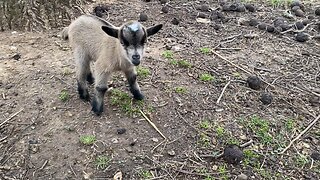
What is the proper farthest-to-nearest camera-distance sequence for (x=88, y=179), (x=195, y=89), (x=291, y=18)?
(x=291, y=18) < (x=195, y=89) < (x=88, y=179)

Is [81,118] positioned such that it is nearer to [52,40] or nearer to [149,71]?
[149,71]

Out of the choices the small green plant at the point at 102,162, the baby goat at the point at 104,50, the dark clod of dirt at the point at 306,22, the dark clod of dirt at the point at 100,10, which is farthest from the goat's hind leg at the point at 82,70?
the dark clod of dirt at the point at 306,22

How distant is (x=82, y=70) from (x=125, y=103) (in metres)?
0.54

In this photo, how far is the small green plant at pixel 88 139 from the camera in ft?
12.4

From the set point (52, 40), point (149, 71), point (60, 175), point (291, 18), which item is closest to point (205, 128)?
point (149, 71)

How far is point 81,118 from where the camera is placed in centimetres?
409

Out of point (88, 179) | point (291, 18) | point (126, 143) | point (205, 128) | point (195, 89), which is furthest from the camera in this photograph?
point (291, 18)

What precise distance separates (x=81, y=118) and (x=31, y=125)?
46 cm

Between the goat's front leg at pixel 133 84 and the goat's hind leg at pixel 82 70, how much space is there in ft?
1.46

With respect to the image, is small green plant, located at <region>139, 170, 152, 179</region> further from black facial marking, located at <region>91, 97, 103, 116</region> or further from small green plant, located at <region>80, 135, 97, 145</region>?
black facial marking, located at <region>91, 97, 103, 116</region>

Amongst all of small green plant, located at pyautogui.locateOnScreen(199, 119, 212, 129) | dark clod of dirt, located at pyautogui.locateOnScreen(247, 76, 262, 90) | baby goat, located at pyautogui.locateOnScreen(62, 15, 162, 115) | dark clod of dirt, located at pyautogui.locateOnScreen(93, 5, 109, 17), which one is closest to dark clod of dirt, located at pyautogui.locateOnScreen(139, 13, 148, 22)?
dark clod of dirt, located at pyautogui.locateOnScreen(93, 5, 109, 17)

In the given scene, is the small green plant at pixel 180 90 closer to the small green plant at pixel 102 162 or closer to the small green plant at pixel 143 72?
the small green plant at pixel 143 72

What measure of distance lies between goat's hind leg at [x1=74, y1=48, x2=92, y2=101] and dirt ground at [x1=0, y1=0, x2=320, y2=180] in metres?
0.09

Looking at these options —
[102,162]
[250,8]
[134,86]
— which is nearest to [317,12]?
[250,8]
